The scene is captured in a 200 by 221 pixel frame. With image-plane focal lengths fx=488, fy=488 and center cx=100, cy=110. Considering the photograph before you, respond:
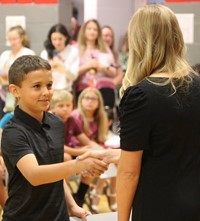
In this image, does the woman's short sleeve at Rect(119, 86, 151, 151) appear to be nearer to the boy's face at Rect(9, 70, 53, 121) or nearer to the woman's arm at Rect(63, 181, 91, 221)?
the boy's face at Rect(9, 70, 53, 121)

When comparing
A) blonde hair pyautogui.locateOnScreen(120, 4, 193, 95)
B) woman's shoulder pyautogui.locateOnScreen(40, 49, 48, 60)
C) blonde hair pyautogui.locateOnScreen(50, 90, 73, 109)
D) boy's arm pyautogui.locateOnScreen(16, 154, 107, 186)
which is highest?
blonde hair pyautogui.locateOnScreen(120, 4, 193, 95)

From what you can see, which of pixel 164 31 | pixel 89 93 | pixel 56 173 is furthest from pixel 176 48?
pixel 89 93

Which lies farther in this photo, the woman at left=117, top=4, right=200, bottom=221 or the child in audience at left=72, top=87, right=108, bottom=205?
the child in audience at left=72, top=87, right=108, bottom=205

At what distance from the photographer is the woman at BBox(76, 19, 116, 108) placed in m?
5.61

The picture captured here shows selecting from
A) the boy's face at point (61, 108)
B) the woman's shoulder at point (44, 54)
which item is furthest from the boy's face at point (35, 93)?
the woman's shoulder at point (44, 54)

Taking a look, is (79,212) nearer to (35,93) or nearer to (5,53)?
(35,93)

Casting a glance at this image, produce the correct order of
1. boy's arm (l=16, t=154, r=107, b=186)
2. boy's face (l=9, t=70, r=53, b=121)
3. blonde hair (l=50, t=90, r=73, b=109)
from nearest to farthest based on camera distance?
boy's arm (l=16, t=154, r=107, b=186) < boy's face (l=9, t=70, r=53, b=121) < blonde hair (l=50, t=90, r=73, b=109)

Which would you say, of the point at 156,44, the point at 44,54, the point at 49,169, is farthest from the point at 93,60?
the point at 156,44

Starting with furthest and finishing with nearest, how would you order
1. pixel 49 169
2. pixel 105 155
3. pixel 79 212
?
1. pixel 79 212
2. pixel 105 155
3. pixel 49 169

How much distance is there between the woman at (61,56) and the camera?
17.8ft

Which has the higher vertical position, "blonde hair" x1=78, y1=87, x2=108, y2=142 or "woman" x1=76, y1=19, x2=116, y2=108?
"woman" x1=76, y1=19, x2=116, y2=108

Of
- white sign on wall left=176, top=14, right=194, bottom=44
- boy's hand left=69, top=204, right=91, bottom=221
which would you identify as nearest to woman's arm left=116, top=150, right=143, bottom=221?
boy's hand left=69, top=204, right=91, bottom=221

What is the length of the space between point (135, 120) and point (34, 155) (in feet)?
1.62

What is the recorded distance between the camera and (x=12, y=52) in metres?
5.21
